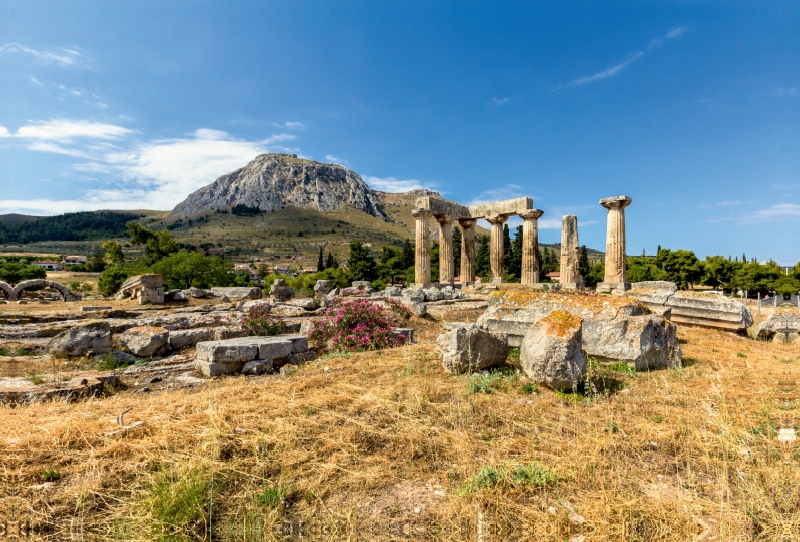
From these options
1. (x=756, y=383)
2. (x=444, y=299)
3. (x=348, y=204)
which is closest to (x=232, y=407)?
(x=756, y=383)

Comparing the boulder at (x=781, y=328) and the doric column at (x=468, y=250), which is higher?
the doric column at (x=468, y=250)

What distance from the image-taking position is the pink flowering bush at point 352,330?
30.6 ft

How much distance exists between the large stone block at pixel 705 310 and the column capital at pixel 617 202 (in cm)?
884

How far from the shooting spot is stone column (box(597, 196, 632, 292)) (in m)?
20.7

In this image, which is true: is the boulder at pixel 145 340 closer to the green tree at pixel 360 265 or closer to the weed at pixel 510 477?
the weed at pixel 510 477

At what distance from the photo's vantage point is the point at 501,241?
25719mm

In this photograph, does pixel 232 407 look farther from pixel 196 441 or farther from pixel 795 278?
pixel 795 278

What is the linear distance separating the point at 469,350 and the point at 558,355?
1.25 m

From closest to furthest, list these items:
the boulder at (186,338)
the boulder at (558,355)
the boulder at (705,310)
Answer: the boulder at (558,355) → the boulder at (186,338) → the boulder at (705,310)

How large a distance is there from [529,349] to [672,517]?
295 centimetres

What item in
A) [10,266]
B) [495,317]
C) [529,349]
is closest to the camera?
[529,349]

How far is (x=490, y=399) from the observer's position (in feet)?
15.8

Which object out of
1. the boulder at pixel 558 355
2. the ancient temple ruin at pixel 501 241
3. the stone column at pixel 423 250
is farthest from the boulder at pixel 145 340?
the stone column at pixel 423 250

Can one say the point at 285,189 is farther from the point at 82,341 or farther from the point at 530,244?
the point at 82,341
